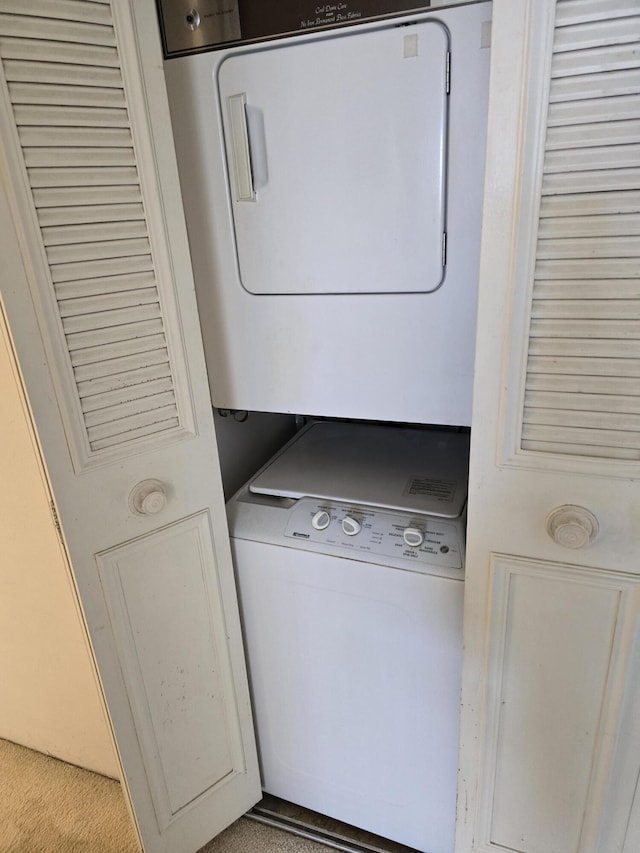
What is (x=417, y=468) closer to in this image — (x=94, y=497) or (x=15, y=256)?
(x=94, y=497)

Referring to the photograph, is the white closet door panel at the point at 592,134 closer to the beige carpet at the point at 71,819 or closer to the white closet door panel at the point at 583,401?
the white closet door panel at the point at 583,401

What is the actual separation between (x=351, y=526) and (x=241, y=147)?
0.72m

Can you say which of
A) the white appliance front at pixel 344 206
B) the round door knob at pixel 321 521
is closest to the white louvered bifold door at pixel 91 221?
the white appliance front at pixel 344 206

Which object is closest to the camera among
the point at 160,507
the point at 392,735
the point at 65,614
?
the point at 160,507

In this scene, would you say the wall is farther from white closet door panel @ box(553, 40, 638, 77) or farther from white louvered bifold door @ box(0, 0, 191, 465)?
white closet door panel @ box(553, 40, 638, 77)

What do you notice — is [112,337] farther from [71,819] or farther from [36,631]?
[71,819]

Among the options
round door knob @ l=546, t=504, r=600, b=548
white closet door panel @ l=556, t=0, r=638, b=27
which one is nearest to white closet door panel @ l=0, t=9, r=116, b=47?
white closet door panel @ l=556, t=0, r=638, b=27

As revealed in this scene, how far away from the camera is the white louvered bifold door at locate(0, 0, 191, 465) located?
0.83 meters

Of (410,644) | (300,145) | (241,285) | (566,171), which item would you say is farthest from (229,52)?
(410,644)

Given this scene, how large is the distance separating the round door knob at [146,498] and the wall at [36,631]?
239 mm

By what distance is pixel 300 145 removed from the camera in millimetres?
982

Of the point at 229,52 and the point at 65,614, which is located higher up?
the point at 229,52

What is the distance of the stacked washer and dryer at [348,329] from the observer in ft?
3.01

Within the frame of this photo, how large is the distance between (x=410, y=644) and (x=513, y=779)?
31 centimetres
